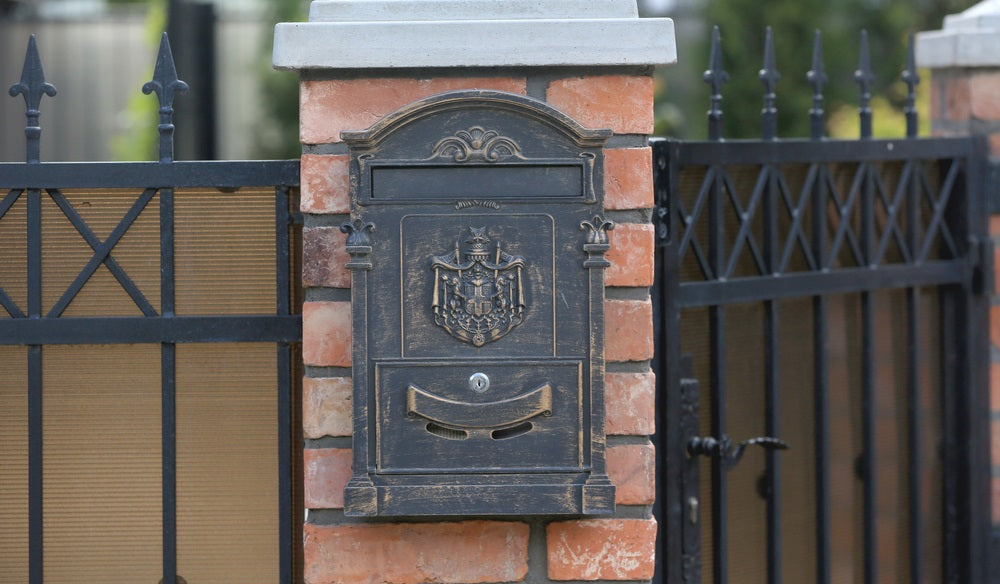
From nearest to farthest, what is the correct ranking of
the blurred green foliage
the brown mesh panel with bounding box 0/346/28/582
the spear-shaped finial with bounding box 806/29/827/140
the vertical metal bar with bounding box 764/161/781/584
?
1. the brown mesh panel with bounding box 0/346/28/582
2. the vertical metal bar with bounding box 764/161/781/584
3. the spear-shaped finial with bounding box 806/29/827/140
4. the blurred green foliage

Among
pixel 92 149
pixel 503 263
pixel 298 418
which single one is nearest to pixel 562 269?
pixel 503 263

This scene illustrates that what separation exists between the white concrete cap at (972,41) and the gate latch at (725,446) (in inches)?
48.0

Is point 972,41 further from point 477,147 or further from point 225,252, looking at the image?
point 225,252

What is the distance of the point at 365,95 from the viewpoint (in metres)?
2.34

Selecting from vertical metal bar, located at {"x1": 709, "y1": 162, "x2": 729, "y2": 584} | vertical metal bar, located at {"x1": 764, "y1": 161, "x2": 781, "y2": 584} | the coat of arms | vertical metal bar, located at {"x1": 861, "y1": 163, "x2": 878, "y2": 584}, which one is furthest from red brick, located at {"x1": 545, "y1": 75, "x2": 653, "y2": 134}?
vertical metal bar, located at {"x1": 861, "y1": 163, "x2": 878, "y2": 584}

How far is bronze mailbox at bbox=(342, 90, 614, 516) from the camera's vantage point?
222cm

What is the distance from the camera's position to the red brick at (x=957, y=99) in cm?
343

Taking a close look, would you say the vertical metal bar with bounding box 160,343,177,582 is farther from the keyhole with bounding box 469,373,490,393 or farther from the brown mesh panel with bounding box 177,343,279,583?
the keyhole with bounding box 469,373,490,393

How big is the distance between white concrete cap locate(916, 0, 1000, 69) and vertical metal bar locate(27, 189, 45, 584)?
2313mm

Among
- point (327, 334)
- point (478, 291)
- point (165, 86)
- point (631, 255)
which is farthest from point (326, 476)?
point (165, 86)

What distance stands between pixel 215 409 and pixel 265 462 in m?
0.15

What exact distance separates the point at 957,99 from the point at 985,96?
81mm

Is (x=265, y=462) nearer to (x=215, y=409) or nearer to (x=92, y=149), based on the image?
(x=215, y=409)

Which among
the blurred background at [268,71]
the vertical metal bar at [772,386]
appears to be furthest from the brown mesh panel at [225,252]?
the blurred background at [268,71]
